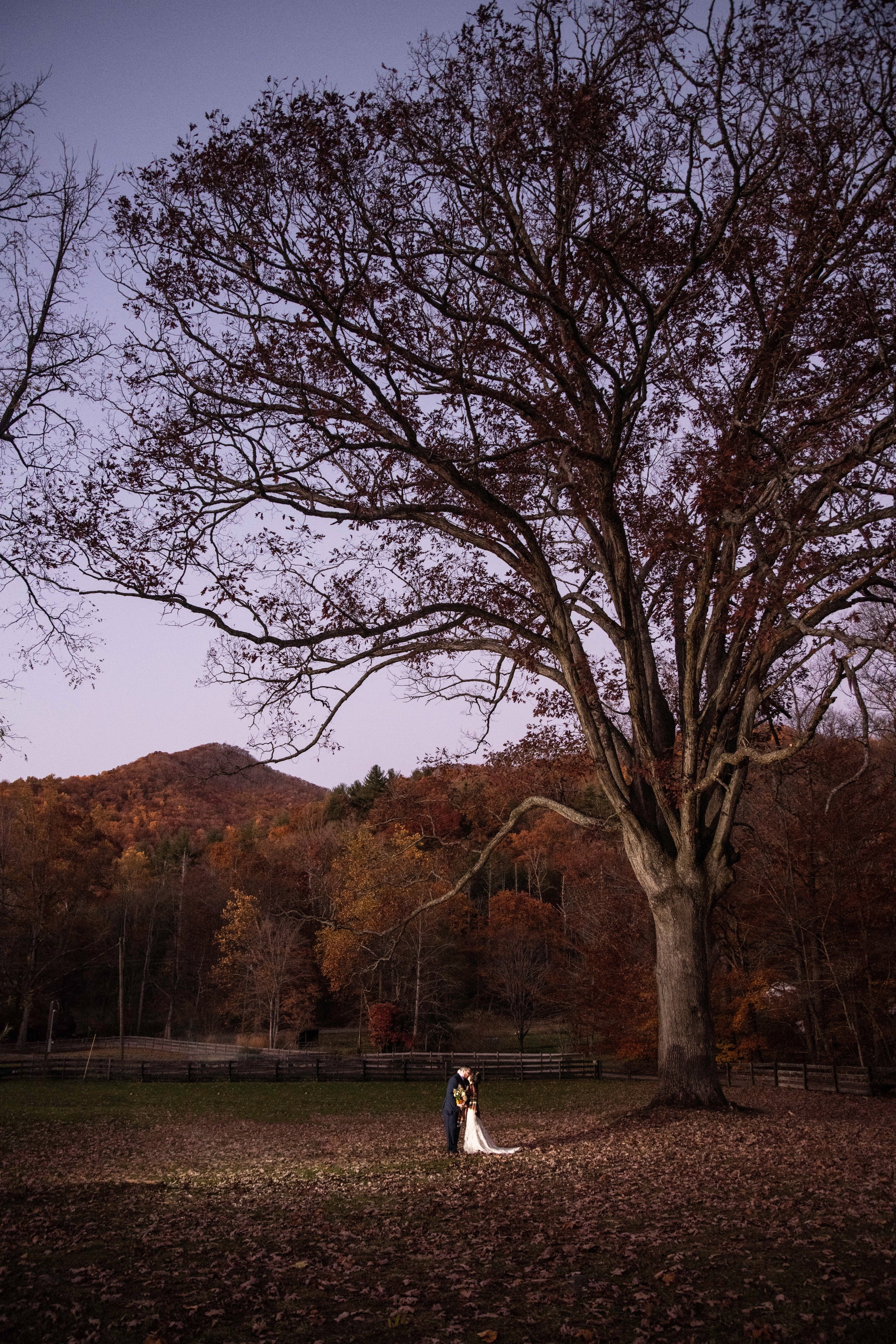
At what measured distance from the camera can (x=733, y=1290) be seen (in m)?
4.82

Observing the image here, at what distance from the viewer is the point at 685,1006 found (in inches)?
458

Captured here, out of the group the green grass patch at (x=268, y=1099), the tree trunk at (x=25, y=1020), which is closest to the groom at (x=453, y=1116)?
the green grass patch at (x=268, y=1099)

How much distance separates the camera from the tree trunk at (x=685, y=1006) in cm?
1153

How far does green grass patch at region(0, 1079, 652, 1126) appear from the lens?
58.4ft

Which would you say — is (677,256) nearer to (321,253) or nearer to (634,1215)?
(321,253)

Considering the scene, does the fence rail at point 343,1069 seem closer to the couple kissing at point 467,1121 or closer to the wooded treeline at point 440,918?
the wooded treeline at point 440,918

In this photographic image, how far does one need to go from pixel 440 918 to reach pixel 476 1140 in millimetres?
32651

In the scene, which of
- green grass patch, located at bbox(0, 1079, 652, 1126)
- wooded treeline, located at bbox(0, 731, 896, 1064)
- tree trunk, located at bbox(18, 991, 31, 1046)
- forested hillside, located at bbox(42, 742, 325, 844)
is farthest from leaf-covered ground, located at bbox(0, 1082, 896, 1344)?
forested hillside, located at bbox(42, 742, 325, 844)

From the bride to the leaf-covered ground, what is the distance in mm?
385

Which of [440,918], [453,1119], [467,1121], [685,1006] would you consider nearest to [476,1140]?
[467,1121]

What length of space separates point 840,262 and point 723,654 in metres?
5.34

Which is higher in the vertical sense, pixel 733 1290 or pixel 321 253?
pixel 321 253

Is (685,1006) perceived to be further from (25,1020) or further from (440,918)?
(25,1020)

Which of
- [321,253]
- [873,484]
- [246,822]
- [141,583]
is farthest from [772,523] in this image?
[246,822]
